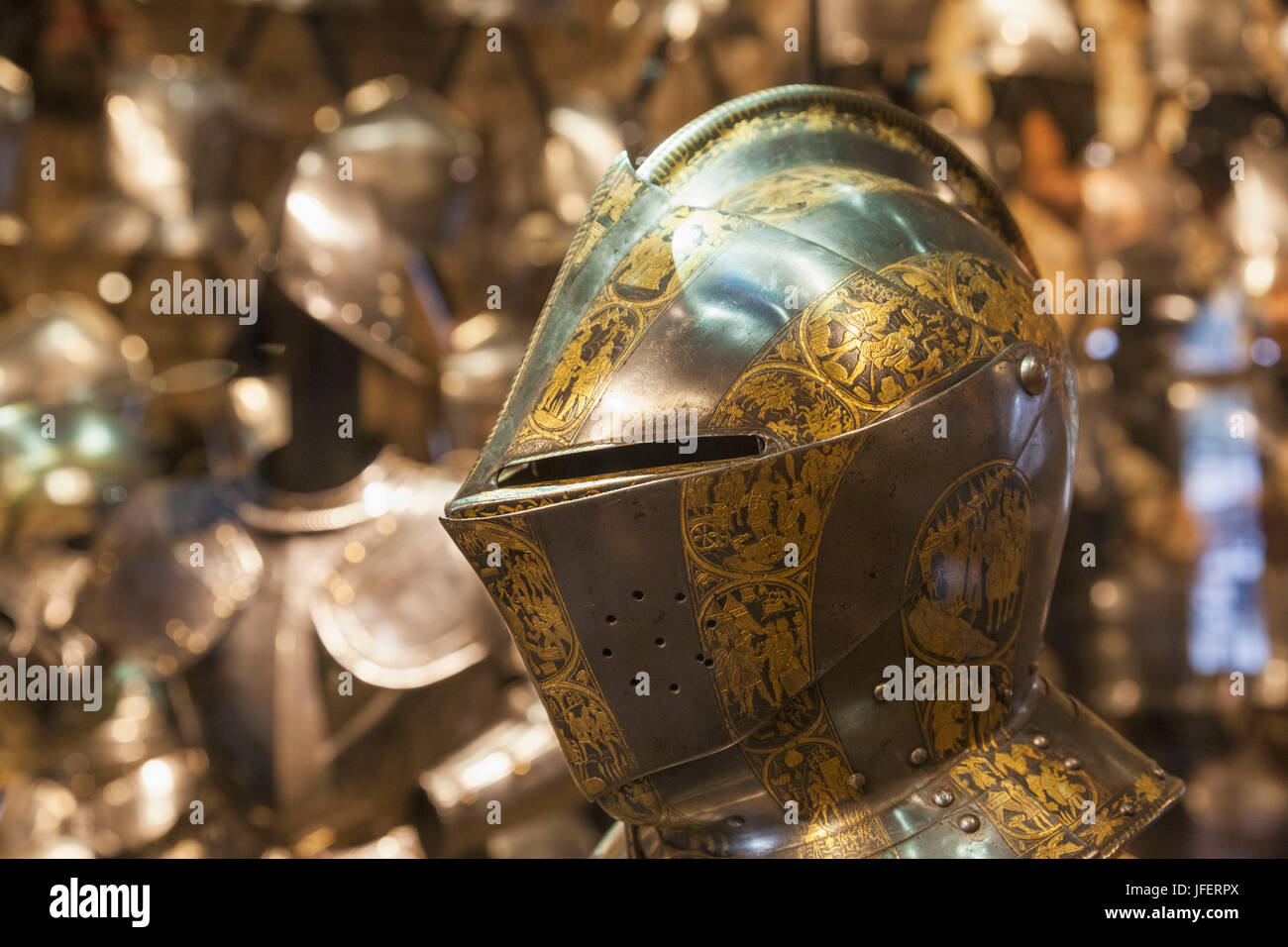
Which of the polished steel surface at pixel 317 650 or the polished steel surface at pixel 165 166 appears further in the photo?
the polished steel surface at pixel 165 166

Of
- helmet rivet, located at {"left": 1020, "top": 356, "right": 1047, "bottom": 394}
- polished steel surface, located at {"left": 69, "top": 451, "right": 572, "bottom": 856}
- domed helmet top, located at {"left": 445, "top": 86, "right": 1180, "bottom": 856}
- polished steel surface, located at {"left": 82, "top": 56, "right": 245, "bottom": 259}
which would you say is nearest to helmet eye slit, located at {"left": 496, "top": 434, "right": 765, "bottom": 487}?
domed helmet top, located at {"left": 445, "top": 86, "right": 1180, "bottom": 856}

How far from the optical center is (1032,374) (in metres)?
1.31

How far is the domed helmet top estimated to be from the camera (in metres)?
1.24

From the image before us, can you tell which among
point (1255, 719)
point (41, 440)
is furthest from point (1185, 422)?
point (41, 440)

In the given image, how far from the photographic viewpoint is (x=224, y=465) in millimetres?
2812

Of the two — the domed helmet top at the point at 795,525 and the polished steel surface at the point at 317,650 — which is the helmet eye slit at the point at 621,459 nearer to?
the domed helmet top at the point at 795,525

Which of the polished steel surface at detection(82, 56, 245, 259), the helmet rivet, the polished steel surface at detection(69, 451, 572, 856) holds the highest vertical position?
the polished steel surface at detection(82, 56, 245, 259)

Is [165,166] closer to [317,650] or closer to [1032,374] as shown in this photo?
[317,650]

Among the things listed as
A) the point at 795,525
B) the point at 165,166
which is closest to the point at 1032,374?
the point at 795,525

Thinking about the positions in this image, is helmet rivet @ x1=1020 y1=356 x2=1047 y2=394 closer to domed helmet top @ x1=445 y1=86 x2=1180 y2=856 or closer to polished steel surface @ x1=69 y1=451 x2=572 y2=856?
domed helmet top @ x1=445 y1=86 x2=1180 y2=856

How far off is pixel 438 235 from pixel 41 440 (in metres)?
0.96

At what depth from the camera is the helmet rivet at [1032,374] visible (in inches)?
51.3

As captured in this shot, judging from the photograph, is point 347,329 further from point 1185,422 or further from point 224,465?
point 1185,422

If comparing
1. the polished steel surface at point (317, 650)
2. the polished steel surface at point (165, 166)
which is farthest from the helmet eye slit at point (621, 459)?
the polished steel surface at point (165, 166)
